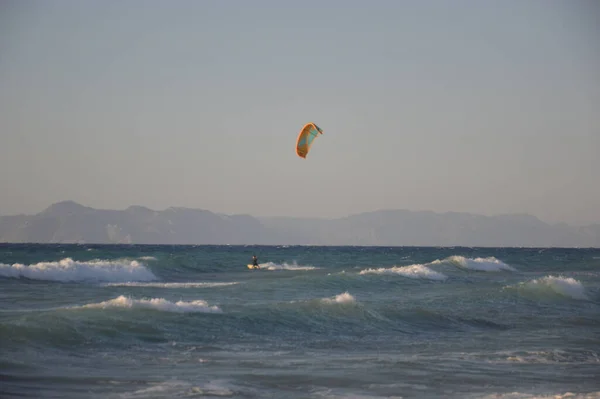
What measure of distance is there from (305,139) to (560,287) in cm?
1237

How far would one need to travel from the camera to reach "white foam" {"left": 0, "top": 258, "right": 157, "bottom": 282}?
39719 mm

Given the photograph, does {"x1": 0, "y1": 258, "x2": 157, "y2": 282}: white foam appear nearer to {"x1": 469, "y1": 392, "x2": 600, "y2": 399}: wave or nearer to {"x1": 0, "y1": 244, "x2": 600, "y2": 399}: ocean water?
{"x1": 0, "y1": 244, "x2": 600, "y2": 399}: ocean water

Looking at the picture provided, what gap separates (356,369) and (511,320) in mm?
9739

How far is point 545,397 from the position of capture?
1262 centimetres

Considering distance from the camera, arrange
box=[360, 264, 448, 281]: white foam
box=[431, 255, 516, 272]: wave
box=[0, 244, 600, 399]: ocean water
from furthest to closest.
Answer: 1. box=[431, 255, 516, 272]: wave
2. box=[360, 264, 448, 281]: white foam
3. box=[0, 244, 600, 399]: ocean water

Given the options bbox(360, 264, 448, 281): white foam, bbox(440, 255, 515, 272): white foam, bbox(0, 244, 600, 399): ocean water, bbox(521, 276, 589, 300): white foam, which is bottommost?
bbox(0, 244, 600, 399): ocean water

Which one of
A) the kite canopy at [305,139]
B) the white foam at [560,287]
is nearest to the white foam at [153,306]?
the kite canopy at [305,139]

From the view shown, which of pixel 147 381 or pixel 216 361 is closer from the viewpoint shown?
pixel 147 381

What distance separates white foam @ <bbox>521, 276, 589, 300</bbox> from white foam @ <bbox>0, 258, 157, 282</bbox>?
20283mm

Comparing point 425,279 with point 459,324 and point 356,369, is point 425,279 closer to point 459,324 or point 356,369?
point 459,324

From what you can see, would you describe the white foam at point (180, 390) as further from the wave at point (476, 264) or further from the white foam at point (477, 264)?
the white foam at point (477, 264)

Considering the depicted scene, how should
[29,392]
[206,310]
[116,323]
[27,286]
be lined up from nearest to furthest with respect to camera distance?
[29,392], [116,323], [206,310], [27,286]

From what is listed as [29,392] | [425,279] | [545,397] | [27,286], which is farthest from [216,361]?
[425,279]

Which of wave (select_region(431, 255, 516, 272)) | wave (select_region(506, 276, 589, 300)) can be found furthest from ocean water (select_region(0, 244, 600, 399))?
wave (select_region(431, 255, 516, 272))
